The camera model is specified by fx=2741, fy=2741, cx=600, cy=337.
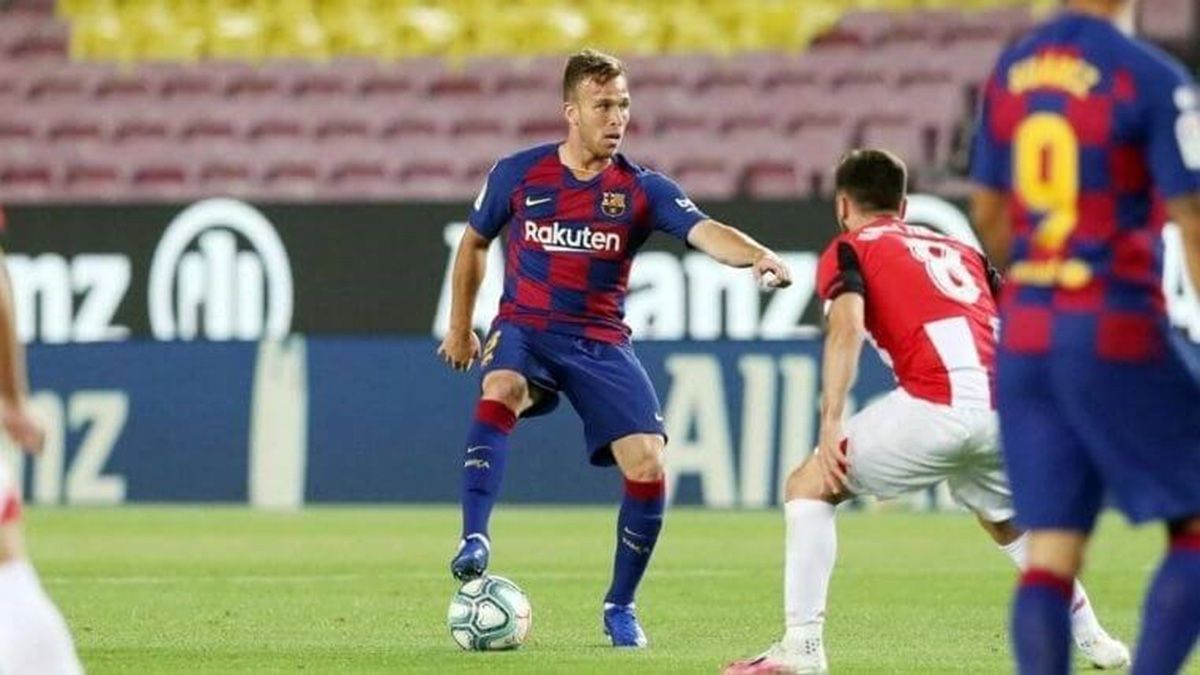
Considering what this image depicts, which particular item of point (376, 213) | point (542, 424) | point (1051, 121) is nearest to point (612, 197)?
point (1051, 121)

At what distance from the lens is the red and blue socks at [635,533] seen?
937 cm

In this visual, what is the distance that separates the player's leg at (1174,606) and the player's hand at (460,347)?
4.21 meters

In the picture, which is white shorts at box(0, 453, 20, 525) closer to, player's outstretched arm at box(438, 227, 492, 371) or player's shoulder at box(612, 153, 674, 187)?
player's outstretched arm at box(438, 227, 492, 371)

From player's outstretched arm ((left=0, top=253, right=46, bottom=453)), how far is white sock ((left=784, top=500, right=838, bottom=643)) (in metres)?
2.84

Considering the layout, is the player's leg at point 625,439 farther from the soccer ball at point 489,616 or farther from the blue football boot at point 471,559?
the blue football boot at point 471,559

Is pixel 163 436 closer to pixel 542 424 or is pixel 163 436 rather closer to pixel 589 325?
A: pixel 542 424

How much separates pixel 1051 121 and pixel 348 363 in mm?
12043

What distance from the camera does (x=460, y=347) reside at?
31.8 ft

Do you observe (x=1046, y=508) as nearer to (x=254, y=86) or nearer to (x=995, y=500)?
(x=995, y=500)

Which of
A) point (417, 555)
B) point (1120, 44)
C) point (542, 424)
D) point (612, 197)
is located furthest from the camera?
point (542, 424)

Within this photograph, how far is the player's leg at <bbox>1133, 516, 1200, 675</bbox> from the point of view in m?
5.75

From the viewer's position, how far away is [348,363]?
1748 cm

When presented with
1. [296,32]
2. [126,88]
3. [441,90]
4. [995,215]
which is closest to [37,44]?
[126,88]

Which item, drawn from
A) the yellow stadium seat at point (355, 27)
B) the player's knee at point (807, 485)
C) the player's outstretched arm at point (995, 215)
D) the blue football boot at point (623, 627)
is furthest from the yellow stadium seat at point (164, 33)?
the player's outstretched arm at point (995, 215)
